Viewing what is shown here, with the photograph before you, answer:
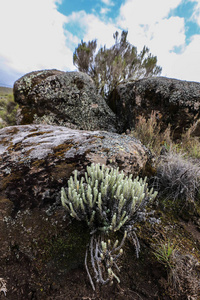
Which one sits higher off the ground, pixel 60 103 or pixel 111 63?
pixel 111 63

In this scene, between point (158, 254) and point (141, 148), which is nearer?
point (158, 254)

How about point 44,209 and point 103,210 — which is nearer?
point 103,210

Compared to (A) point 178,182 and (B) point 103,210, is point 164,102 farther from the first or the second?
(B) point 103,210

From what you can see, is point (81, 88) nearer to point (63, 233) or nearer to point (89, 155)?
point (89, 155)

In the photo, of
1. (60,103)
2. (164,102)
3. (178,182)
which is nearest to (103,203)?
(178,182)

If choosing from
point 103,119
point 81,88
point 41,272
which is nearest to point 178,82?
point 103,119

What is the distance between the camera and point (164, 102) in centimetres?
451

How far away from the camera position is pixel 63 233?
4.33 ft

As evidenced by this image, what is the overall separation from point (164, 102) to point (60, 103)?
11.3ft

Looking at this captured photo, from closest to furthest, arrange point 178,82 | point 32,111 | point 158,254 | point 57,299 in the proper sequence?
point 57,299 → point 158,254 → point 178,82 → point 32,111

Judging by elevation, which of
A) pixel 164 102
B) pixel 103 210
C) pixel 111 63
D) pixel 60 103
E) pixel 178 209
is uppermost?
pixel 111 63

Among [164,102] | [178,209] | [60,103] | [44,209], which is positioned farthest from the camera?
[60,103]

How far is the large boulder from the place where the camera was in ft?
3.43

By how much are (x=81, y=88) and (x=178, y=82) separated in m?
3.23
